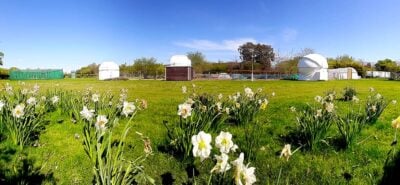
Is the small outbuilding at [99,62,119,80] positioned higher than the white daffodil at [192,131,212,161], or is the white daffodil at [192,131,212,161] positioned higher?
the small outbuilding at [99,62,119,80]

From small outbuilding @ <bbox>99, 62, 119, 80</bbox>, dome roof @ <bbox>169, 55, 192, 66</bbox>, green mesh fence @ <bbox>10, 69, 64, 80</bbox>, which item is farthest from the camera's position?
green mesh fence @ <bbox>10, 69, 64, 80</bbox>

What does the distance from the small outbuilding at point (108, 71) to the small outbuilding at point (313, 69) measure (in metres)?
29.0

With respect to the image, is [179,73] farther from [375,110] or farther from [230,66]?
[375,110]

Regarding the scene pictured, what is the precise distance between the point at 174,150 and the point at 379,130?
12.1ft

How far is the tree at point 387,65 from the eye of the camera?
63256mm

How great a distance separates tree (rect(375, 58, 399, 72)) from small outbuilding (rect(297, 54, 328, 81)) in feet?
95.9

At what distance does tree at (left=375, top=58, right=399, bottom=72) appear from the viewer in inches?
2490

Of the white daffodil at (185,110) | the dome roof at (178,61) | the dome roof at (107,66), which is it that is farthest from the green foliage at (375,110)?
the dome roof at (107,66)

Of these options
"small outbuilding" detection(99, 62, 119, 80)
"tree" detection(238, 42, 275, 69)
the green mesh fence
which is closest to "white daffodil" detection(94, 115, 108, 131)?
"small outbuilding" detection(99, 62, 119, 80)

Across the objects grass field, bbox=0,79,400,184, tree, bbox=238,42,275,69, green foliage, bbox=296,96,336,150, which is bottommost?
grass field, bbox=0,79,400,184

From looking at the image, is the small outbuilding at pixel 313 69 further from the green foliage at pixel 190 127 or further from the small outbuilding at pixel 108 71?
the green foliage at pixel 190 127

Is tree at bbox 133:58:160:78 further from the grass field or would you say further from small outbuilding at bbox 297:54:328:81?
the grass field

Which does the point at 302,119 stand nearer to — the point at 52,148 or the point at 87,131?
the point at 87,131

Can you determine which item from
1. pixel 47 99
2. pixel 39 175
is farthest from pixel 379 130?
pixel 47 99
